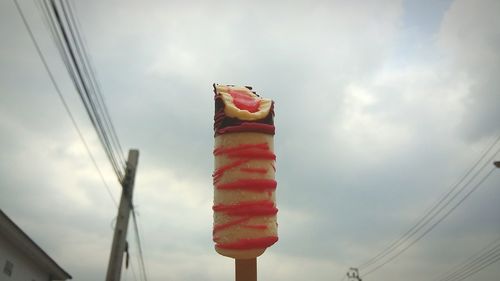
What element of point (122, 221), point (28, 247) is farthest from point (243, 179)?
point (28, 247)

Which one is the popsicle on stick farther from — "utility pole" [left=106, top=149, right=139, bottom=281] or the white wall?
the white wall

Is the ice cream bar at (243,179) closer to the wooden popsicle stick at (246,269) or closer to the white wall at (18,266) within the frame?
the wooden popsicle stick at (246,269)

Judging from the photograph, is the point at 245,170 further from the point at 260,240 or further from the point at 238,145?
the point at 260,240

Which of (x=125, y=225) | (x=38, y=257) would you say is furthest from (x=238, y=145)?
(x=38, y=257)

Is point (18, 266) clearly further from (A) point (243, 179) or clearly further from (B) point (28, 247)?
(A) point (243, 179)

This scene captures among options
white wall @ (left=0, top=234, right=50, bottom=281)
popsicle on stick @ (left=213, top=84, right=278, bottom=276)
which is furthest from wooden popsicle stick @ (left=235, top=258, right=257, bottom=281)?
white wall @ (left=0, top=234, right=50, bottom=281)

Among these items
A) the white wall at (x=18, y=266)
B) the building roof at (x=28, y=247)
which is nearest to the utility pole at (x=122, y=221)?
the building roof at (x=28, y=247)

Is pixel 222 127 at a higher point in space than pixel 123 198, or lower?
lower
